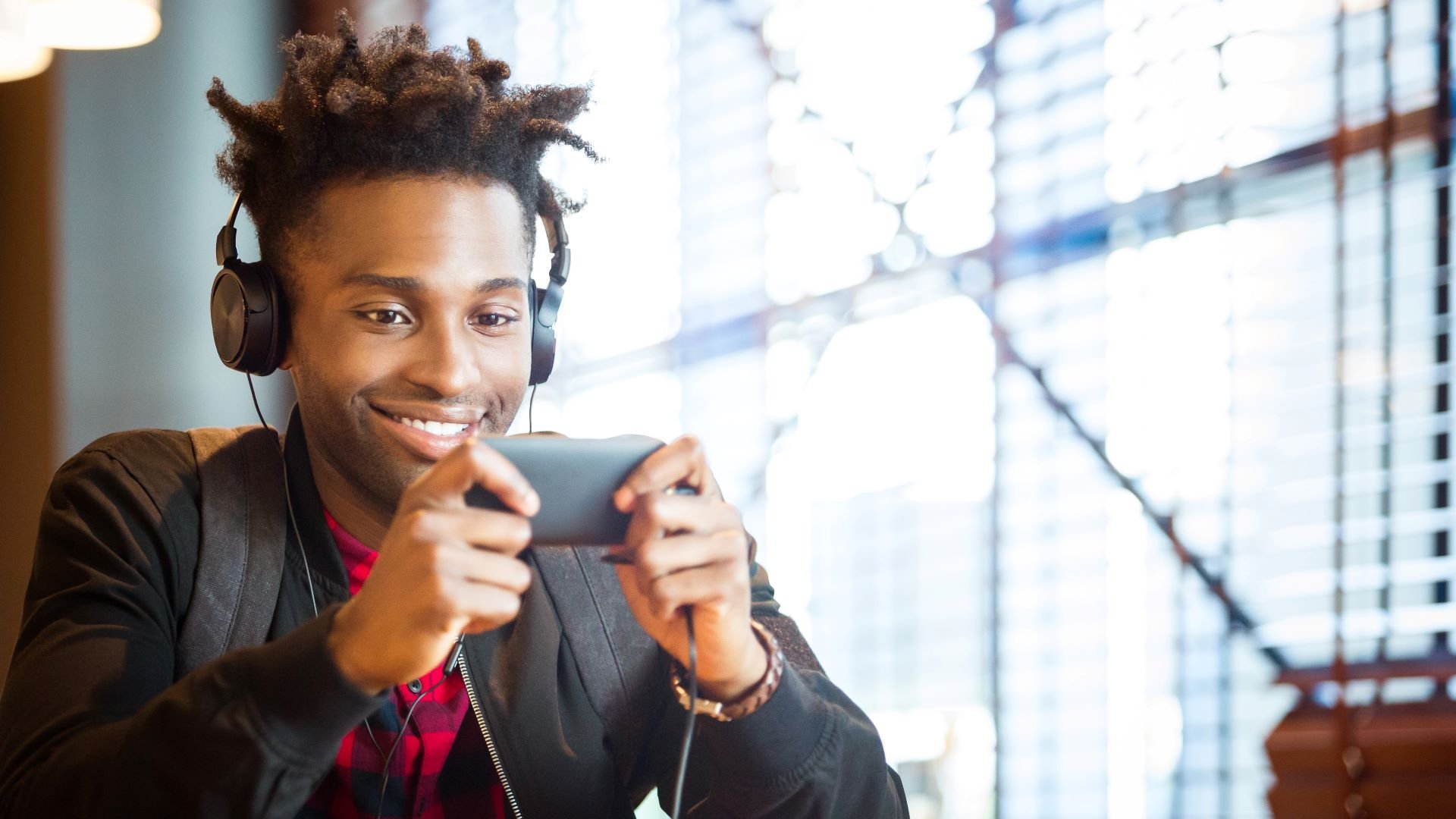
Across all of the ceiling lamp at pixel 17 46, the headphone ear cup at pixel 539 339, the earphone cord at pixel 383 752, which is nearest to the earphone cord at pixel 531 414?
the headphone ear cup at pixel 539 339

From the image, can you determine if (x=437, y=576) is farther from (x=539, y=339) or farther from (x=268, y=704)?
(x=539, y=339)

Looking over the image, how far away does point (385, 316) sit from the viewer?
1452 millimetres

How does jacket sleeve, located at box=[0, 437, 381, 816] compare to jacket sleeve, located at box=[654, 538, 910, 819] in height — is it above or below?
above

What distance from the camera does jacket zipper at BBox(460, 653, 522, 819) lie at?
1.36 m

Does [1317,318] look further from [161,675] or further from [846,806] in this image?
[161,675]

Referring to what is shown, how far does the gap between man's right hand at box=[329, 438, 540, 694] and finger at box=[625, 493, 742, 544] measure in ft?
0.32

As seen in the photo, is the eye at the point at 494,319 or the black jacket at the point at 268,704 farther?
the eye at the point at 494,319

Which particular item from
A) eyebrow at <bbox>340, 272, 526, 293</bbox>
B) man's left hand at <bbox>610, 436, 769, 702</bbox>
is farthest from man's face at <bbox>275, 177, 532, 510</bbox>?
man's left hand at <bbox>610, 436, 769, 702</bbox>

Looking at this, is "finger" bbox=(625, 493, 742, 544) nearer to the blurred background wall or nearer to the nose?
the nose

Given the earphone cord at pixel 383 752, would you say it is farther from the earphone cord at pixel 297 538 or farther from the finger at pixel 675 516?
the finger at pixel 675 516

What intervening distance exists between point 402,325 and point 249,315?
0.54ft

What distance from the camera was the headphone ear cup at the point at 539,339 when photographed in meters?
1.58

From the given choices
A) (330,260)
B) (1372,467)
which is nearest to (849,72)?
(1372,467)

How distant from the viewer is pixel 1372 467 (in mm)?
1834
